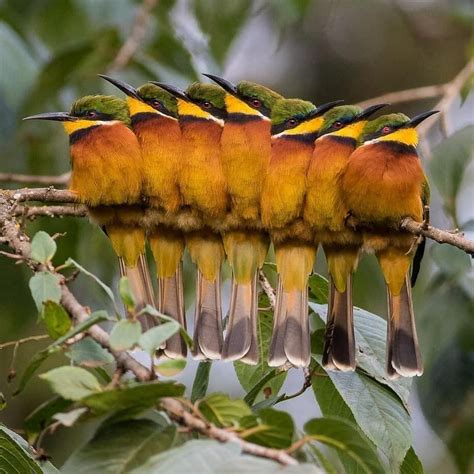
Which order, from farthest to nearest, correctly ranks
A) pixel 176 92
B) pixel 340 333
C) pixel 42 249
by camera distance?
pixel 176 92
pixel 340 333
pixel 42 249

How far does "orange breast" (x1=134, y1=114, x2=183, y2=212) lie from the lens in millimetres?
2477

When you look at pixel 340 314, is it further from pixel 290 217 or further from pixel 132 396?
pixel 132 396

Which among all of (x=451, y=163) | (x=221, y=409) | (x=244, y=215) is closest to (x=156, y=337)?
(x=221, y=409)

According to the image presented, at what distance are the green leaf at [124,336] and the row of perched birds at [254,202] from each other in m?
0.84

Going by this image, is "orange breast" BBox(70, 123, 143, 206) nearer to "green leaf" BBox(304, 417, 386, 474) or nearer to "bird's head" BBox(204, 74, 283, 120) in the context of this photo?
"bird's head" BBox(204, 74, 283, 120)

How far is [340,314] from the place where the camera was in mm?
2416

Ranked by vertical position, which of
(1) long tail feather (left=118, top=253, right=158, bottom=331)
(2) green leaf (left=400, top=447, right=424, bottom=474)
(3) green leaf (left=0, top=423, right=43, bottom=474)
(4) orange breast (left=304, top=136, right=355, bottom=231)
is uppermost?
(4) orange breast (left=304, top=136, right=355, bottom=231)

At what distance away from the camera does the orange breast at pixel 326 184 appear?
8.03 ft

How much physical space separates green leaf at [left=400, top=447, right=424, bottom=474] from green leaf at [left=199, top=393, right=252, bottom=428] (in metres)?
0.63

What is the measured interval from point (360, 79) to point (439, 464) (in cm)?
220

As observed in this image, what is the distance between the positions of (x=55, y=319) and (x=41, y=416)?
167 millimetres

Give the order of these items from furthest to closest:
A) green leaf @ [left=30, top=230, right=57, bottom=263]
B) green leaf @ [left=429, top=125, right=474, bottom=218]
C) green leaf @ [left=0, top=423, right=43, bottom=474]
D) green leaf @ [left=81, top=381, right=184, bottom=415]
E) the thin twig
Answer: the thin twig → green leaf @ [left=429, top=125, right=474, bottom=218] → green leaf @ [left=0, top=423, right=43, bottom=474] → green leaf @ [left=30, top=230, right=57, bottom=263] → green leaf @ [left=81, top=381, right=184, bottom=415]

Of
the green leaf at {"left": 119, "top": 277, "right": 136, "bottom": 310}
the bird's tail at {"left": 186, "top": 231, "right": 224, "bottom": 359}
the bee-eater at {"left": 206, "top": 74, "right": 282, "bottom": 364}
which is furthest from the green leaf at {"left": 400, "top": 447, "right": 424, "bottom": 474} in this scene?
the green leaf at {"left": 119, "top": 277, "right": 136, "bottom": 310}

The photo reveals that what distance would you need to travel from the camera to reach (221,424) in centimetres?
158
